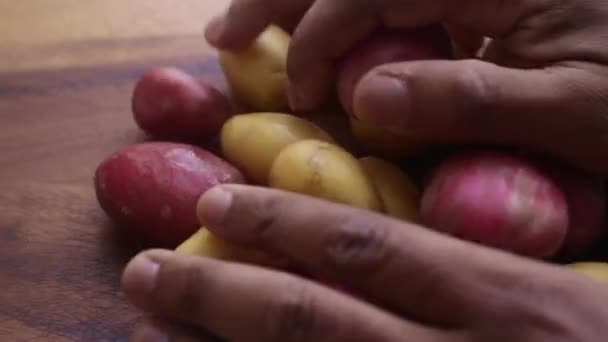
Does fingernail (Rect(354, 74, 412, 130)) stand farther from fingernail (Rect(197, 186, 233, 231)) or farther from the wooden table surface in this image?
the wooden table surface

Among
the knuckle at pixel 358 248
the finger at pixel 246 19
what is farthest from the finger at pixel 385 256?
the finger at pixel 246 19

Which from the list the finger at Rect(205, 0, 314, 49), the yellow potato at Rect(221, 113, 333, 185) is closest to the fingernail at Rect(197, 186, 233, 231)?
the yellow potato at Rect(221, 113, 333, 185)

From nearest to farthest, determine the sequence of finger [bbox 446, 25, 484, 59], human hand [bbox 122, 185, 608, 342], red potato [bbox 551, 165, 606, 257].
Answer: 1. human hand [bbox 122, 185, 608, 342]
2. red potato [bbox 551, 165, 606, 257]
3. finger [bbox 446, 25, 484, 59]

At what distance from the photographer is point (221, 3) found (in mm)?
982

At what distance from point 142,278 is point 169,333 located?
1.6 inches

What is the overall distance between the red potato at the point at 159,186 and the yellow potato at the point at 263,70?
0.09 metres

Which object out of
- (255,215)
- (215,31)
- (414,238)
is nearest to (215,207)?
(255,215)

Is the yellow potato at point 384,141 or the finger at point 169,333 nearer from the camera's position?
the finger at point 169,333

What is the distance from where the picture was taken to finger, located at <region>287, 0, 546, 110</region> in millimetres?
640

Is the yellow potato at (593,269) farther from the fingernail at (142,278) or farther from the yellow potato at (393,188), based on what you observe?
the fingernail at (142,278)

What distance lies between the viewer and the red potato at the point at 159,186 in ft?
2.12

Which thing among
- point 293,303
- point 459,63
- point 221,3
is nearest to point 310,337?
point 293,303

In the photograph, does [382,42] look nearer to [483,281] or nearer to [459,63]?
[459,63]

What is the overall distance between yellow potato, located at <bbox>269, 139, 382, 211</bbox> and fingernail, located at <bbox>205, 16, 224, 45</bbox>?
0.17 metres
